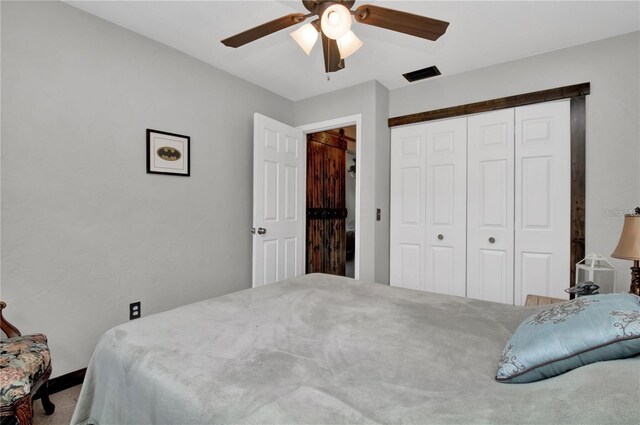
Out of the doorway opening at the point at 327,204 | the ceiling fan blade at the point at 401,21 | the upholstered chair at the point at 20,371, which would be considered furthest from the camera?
the doorway opening at the point at 327,204

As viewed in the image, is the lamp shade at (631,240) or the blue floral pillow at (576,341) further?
the lamp shade at (631,240)

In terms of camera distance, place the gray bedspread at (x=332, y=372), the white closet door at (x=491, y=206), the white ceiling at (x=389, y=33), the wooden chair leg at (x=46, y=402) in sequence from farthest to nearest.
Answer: the white closet door at (x=491, y=206), the white ceiling at (x=389, y=33), the wooden chair leg at (x=46, y=402), the gray bedspread at (x=332, y=372)

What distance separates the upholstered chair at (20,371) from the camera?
1.33m

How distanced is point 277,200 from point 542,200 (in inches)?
98.1

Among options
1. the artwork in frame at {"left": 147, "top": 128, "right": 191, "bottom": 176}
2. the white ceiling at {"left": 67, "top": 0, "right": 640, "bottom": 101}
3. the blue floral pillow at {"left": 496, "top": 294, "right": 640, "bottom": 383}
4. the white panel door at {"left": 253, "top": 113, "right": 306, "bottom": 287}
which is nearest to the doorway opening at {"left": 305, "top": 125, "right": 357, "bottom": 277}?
the white panel door at {"left": 253, "top": 113, "right": 306, "bottom": 287}

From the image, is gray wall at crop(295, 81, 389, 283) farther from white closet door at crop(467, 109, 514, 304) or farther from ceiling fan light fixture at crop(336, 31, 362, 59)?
ceiling fan light fixture at crop(336, 31, 362, 59)

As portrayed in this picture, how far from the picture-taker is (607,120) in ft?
7.77

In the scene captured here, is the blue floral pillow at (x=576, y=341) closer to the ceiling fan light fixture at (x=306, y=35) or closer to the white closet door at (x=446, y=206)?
the ceiling fan light fixture at (x=306, y=35)

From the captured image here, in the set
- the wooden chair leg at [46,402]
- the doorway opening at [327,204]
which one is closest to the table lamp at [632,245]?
the doorway opening at [327,204]

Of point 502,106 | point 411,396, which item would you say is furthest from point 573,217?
point 411,396

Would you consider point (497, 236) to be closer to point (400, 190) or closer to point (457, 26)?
point (400, 190)

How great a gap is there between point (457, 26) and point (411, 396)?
8.23ft

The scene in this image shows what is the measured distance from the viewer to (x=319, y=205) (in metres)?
4.44

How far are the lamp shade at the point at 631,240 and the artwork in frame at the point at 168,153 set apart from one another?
10.2 ft
